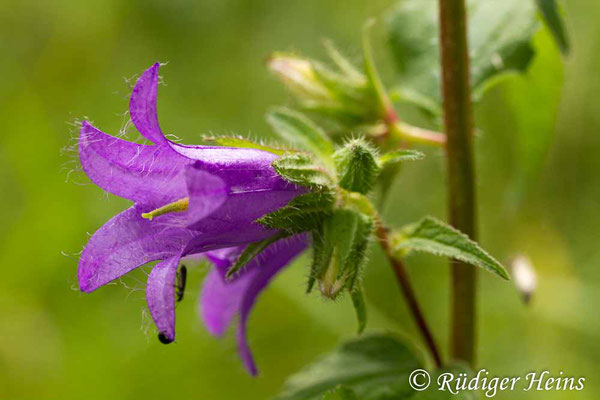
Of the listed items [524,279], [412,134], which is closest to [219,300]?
[412,134]

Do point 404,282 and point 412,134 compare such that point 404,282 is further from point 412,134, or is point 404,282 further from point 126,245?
point 126,245

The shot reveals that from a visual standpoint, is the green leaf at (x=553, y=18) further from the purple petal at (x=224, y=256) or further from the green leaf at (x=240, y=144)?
the purple petal at (x=224, y=256)

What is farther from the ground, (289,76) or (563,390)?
(289,76)

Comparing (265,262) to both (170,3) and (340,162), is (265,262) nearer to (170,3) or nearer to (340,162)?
(340,162)

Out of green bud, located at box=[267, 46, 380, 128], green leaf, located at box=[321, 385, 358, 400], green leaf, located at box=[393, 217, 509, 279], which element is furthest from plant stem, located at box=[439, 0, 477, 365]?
green leaf, located at box=[321, 385, 358, 400]

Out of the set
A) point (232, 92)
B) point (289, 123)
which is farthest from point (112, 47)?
point (289, 123)

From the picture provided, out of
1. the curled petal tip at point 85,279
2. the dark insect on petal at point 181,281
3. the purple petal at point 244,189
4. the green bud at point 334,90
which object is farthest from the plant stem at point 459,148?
the curled petal tip at point 85,279
